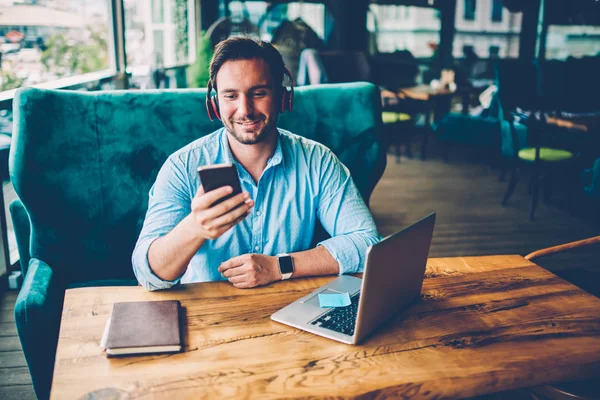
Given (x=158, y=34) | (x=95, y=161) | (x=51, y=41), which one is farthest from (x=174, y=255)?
(x=158, y=34)

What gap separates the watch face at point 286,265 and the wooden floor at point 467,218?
1.35m

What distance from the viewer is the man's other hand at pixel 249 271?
1391 mm

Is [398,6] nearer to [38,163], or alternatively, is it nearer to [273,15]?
[273,15]

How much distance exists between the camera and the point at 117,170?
207 centimetres

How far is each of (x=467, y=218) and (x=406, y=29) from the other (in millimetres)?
4859

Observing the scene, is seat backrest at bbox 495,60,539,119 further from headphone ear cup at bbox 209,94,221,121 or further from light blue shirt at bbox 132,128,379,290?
headphone ear cup at bbox 209,94,221,121

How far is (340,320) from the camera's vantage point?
122 cm

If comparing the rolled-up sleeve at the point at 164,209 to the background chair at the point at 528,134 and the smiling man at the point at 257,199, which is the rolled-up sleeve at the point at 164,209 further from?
the background chair at the point at 528,134

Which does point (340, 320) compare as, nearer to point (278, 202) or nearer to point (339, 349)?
point (339, 349)

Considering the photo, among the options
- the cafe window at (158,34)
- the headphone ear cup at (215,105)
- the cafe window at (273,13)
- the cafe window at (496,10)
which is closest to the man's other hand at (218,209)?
the headphone ear cup at (215,105)

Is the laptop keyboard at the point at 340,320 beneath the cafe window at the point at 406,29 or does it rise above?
beneath

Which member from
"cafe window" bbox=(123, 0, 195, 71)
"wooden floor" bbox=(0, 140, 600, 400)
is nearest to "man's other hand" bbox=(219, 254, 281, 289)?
"wooden floor" bbox=(0, 140, 600, 400)

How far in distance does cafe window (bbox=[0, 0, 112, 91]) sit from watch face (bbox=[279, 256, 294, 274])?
2277mm

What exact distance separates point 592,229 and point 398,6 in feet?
16.9
